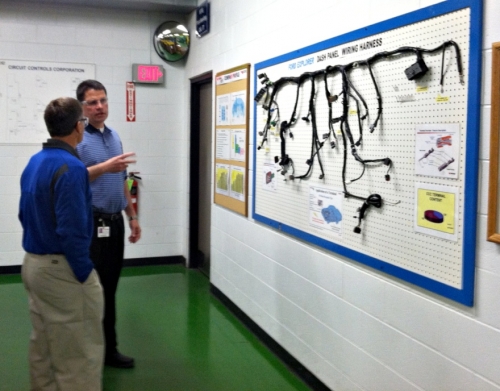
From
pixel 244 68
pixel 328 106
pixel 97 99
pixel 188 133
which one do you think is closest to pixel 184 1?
pixel 188 133

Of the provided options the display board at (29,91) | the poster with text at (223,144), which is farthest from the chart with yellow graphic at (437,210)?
the display board at (29,91)

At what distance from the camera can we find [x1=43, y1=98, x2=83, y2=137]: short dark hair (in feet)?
7.48

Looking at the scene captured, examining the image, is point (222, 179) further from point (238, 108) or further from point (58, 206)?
point (58, 206)

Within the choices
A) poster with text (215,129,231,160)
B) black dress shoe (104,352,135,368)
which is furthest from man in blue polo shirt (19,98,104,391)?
poster with text (215,129,231,160)

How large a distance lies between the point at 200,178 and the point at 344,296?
316cm

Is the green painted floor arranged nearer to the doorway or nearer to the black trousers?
the black trousers

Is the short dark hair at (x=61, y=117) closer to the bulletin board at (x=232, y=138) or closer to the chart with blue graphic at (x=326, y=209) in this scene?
the chart with blue graphic at (x=326, y=209)

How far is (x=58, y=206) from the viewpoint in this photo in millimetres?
2174

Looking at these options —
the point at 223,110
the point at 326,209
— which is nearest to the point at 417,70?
the point at 326,209

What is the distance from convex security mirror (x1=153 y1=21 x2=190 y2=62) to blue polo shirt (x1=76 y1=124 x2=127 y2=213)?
8.36 ft

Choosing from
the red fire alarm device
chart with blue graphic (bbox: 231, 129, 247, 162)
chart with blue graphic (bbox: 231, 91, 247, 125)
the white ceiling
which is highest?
the white ceiling

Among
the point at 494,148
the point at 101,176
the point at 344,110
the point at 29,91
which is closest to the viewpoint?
the point at 494,148

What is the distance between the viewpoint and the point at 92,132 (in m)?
3.05

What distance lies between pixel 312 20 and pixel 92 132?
1.37 m
